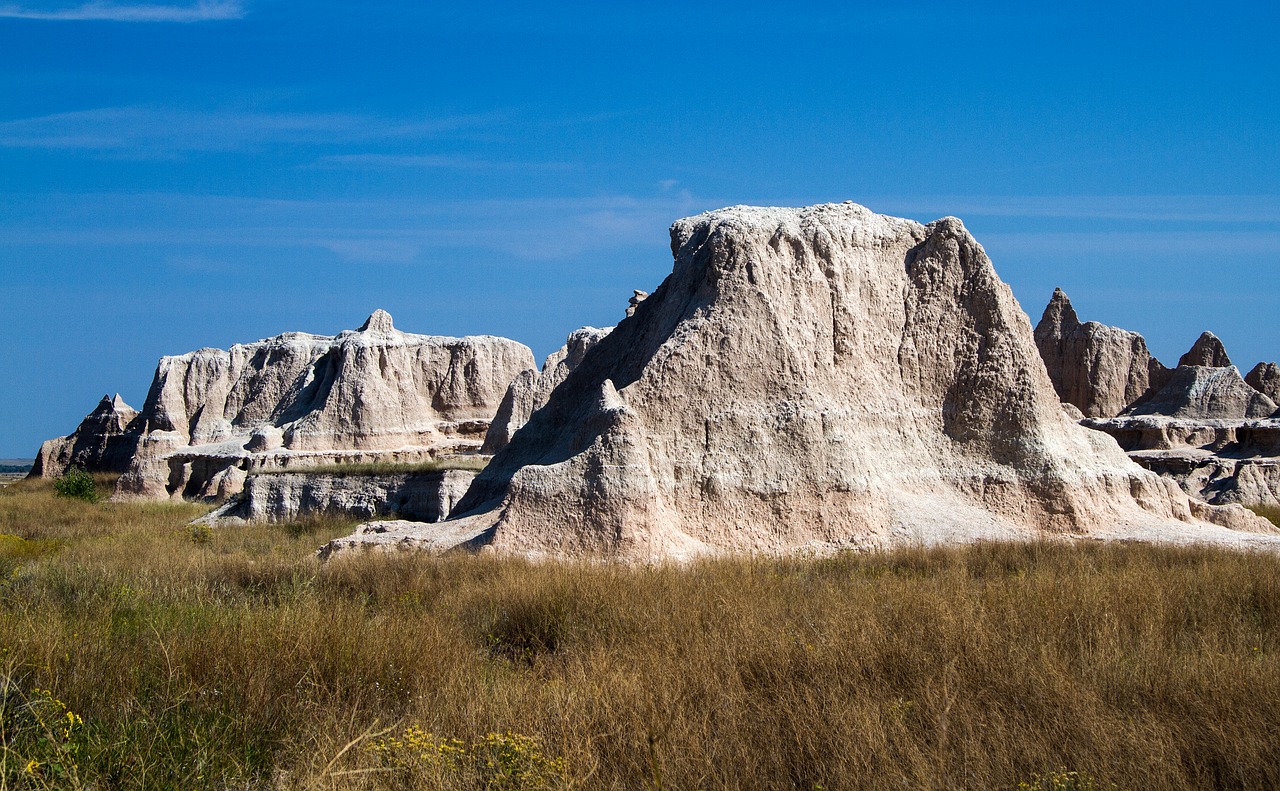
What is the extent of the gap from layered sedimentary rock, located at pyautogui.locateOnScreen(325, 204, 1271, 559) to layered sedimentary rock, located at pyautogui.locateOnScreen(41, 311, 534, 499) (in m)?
23.0

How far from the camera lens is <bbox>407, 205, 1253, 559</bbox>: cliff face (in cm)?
1481

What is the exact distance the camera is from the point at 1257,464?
31.7 meters

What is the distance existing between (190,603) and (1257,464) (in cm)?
3172

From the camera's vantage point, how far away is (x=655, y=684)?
6941 millimetres

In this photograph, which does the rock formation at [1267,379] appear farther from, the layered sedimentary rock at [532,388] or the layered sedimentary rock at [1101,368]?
the layered sedimentary rock at [532,388]

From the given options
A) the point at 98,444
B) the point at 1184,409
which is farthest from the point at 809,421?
the point at 98,444

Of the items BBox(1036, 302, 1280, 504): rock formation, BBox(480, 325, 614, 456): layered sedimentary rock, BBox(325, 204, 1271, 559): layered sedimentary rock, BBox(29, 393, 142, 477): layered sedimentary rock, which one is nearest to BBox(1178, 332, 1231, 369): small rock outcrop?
BBox(1036, 302, 1280, 504): rock formation

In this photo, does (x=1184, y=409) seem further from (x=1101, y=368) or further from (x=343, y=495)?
(x=343, y=495)

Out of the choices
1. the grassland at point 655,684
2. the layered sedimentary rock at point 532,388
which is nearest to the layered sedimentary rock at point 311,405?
the layered sedimentary rock at point 532,388

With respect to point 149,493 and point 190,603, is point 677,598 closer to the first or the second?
point 190,603

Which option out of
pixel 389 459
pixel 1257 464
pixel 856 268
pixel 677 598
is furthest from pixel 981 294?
pixel 389 459


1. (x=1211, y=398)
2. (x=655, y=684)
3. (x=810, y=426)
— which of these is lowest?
(x=655, y=684)

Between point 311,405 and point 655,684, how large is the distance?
40195 millimetres

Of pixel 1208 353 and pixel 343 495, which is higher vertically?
pixel 1208 353
